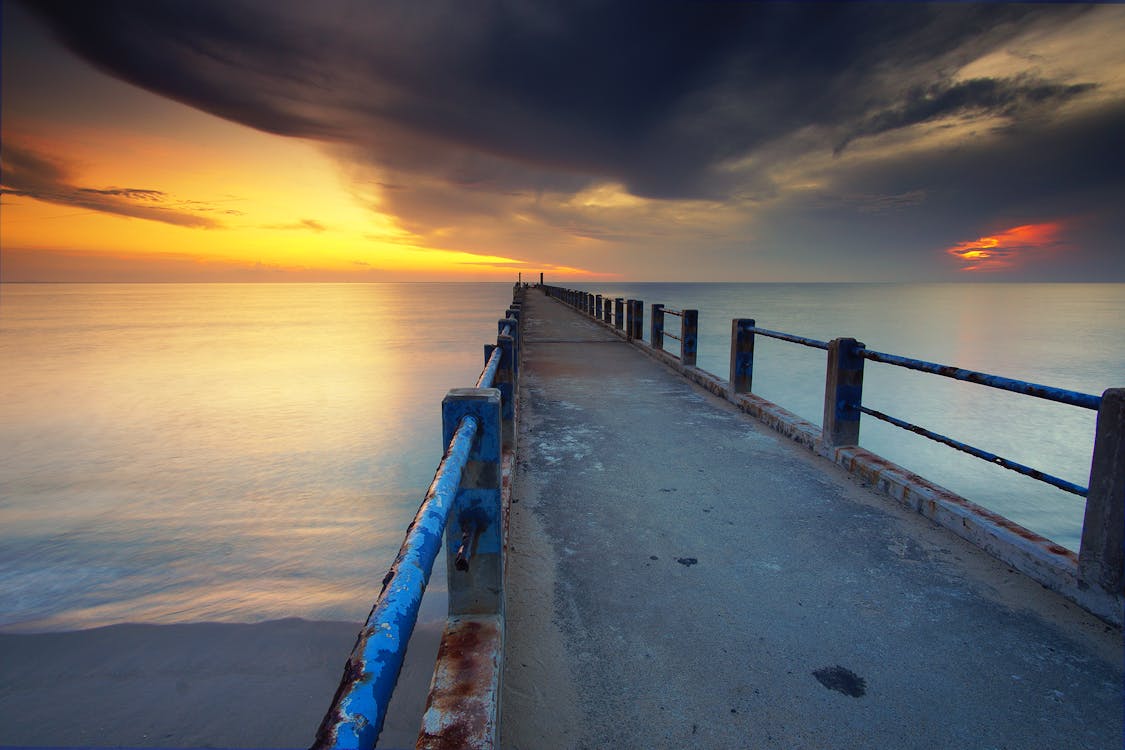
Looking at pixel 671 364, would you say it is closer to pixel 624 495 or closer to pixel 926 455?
pixel 624 495

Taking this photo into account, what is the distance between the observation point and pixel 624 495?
3.91m

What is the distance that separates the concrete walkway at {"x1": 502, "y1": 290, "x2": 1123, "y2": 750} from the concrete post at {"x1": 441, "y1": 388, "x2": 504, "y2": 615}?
310 millimetres

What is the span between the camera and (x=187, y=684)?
14.8 ft

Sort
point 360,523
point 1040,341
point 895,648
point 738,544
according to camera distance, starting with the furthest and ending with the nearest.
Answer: point 1040,341
point 360,523
point 738,544
point 895,648

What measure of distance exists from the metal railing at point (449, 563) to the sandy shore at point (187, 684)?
2302 mm

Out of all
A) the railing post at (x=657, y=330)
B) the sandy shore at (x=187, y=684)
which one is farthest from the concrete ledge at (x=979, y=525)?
the railing post at (x=657, y=330)

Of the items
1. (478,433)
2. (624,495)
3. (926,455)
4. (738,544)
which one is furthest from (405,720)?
(926,455)

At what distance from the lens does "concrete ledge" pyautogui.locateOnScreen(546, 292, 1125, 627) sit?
2.55 m

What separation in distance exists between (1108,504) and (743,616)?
1628 millimetres

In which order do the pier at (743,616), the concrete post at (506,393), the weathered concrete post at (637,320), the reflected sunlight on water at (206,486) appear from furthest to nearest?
the weathered concrete post at (637,320) → the reflected sunlight on water at (206,486) → the concrete post at (506,393) → the pier at (743,616)

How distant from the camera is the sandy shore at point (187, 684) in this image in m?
4.01

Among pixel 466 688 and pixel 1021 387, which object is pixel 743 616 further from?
pixel 1021 387

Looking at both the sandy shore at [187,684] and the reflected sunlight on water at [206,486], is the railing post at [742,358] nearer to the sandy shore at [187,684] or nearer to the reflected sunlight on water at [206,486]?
the reflected sunlight on water at [206,486]

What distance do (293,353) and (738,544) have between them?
30054 mm
